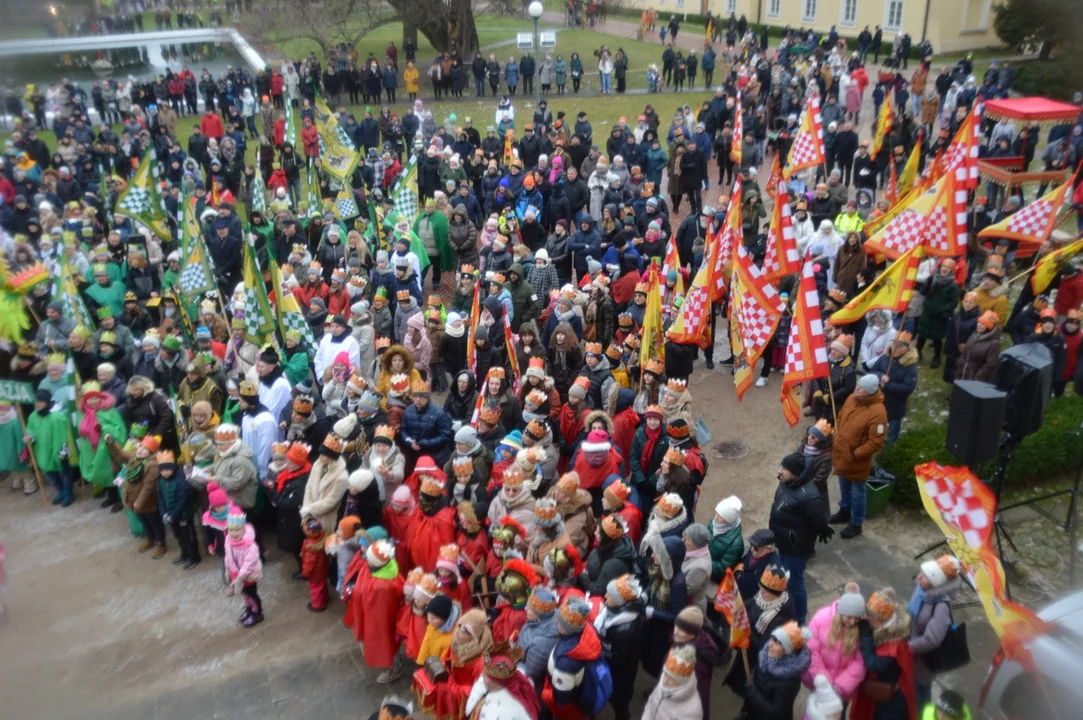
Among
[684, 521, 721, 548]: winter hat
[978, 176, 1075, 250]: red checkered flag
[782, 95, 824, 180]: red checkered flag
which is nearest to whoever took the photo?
[684, 521, 721, 548]: winter hat

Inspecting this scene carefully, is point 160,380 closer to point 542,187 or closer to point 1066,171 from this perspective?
Result: point 542,187

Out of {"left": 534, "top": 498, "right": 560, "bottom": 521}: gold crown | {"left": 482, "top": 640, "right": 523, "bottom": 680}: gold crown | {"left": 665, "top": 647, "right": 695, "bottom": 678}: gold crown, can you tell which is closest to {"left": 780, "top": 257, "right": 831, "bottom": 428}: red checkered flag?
{"left": 534, "top": 498, "right": 560, "bottom": 521}: gold crown

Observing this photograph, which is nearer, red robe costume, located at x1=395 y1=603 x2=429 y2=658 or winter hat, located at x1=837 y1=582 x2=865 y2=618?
winter hat, located at x1=837 y1=582 x2=865 y2=618

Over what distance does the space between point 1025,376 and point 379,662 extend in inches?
246

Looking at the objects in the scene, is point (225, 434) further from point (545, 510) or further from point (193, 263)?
point (193, 263)

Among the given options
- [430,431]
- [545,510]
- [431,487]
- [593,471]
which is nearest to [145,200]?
[430,431]

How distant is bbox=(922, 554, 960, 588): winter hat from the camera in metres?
5.61

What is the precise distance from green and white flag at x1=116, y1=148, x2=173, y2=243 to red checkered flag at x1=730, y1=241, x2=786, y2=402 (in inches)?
413

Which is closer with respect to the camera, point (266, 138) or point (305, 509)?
point (305, 509)

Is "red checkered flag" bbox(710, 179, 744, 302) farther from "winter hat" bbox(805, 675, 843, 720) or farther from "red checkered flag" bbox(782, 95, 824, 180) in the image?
"winter hat" bbox(805, 675, 843, 720)

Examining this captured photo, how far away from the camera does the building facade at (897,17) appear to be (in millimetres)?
32750

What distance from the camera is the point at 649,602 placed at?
20.0ft

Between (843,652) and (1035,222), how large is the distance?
8356 millimetres

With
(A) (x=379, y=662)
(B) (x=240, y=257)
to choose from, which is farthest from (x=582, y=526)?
(B) (x=240, y=257)
